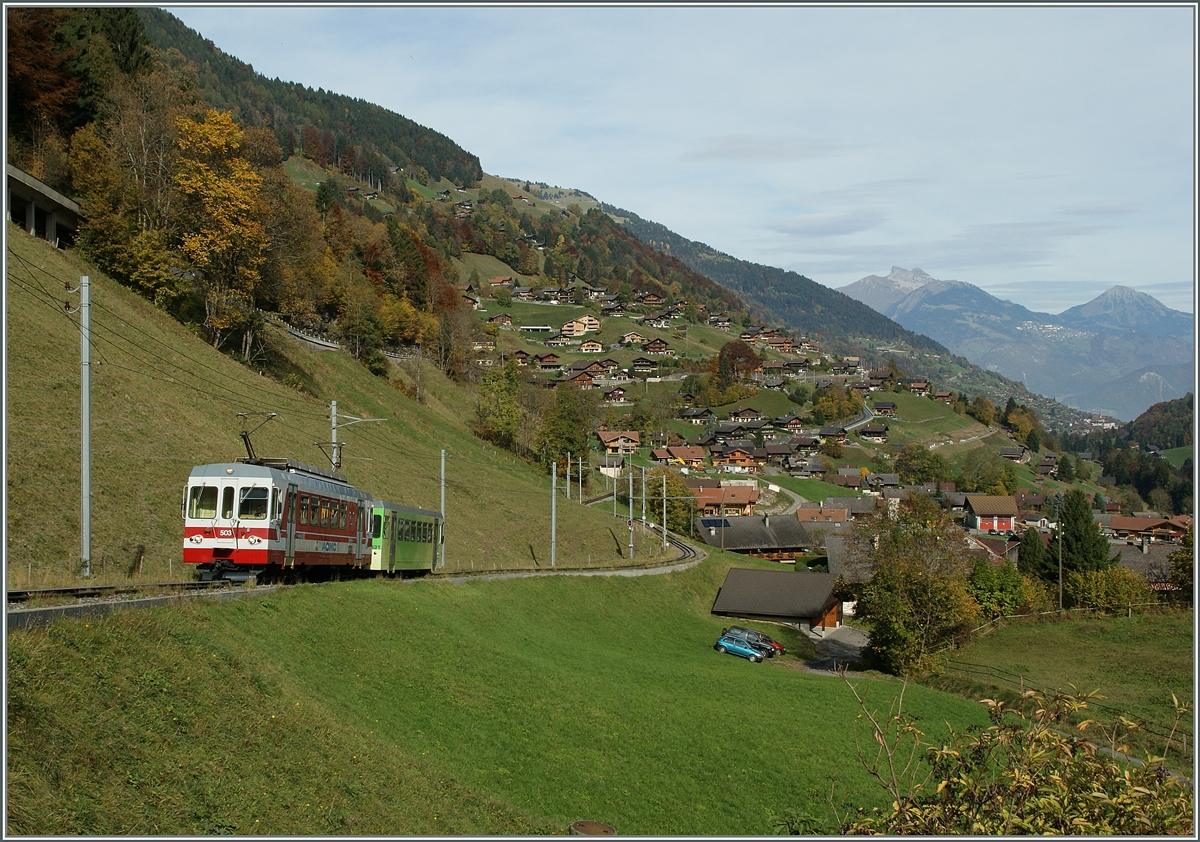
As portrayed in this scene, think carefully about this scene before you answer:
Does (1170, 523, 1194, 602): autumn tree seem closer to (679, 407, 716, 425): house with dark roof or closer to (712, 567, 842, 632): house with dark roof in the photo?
(712, 567, 842, 632): house with dark roof

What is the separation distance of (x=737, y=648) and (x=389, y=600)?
78.0 feet

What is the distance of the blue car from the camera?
145ft

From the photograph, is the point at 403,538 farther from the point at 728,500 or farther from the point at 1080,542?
the point at 728,500

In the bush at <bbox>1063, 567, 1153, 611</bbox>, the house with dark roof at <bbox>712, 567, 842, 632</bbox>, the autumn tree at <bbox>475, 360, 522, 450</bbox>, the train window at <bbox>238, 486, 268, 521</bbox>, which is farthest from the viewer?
the autumn tree at <bbox>475, 360, 522, 450</bbox>

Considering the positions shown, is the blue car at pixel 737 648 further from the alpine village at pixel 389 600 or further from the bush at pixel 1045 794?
the bush at pixel 1045 794

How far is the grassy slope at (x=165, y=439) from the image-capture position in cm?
3000

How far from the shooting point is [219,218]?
57.7 m

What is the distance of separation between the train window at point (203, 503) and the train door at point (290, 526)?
1.86 m

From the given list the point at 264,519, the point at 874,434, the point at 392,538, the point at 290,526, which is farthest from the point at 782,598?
the point at 874,434

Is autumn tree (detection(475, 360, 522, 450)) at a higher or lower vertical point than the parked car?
higher

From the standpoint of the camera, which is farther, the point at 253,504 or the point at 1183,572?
the point at 1183,572

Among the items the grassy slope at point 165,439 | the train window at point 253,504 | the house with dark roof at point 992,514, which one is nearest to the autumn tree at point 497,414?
the grassy slope at point 165,439

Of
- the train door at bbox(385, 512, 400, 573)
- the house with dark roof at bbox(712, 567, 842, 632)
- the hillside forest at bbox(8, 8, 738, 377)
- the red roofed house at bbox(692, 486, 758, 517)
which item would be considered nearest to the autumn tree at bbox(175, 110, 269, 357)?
the hillside forest at bbox(8, 8, 738, 377)

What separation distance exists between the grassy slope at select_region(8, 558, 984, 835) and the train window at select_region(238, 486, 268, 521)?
324 cm
